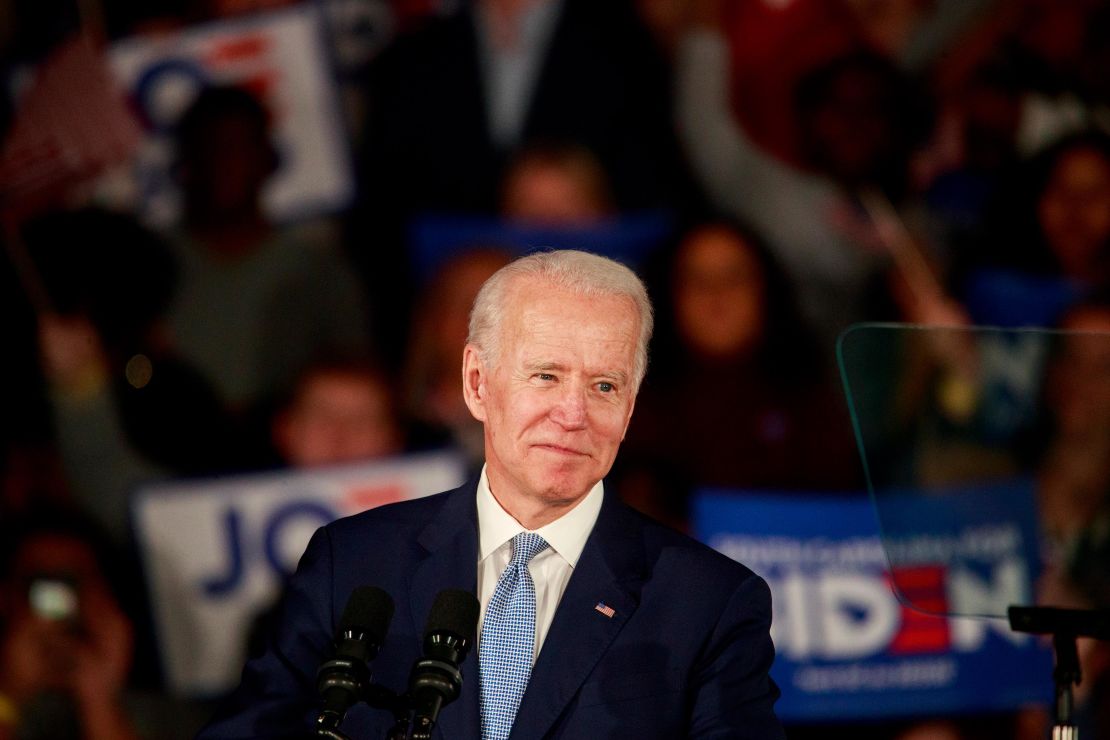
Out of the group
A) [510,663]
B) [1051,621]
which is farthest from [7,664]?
[1051,621]

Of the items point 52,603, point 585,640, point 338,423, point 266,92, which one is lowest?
point 52,603

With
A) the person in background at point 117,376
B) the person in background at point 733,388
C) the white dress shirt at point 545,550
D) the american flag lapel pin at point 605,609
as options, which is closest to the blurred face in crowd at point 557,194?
the person in background at point 733,388

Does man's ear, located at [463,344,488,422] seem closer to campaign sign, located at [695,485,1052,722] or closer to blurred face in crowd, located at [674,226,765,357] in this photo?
campaign sign, located at [695,485,1052,722]

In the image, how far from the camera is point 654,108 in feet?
16.9

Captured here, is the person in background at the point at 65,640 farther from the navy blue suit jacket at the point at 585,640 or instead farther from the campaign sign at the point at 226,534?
the navy blue suit jacket at the point at 585,640

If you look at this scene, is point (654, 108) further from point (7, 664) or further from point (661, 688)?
point (661, 688)

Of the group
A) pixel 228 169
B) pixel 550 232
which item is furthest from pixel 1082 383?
pixel 228 169

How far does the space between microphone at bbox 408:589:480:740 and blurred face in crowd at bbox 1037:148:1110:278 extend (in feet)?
13.7

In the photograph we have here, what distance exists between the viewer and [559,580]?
196cm

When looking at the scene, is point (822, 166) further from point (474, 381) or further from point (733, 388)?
point (474, 381)

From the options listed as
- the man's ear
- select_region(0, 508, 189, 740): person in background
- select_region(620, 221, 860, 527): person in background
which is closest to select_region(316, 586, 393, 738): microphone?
the man's ear

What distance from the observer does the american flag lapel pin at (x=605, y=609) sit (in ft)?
6.15

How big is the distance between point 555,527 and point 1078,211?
3.95 metres

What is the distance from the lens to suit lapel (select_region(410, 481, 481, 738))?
182 cm
